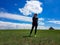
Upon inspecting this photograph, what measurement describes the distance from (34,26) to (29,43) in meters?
5.61

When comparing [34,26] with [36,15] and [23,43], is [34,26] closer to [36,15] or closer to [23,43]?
[36,15]

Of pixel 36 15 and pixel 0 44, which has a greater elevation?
pixel 36 15

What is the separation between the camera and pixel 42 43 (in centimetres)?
1922

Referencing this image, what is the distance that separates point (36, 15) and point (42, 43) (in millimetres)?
4993

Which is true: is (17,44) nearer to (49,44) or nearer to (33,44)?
(33,44)

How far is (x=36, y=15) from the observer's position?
23.5 m

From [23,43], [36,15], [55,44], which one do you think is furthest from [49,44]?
[36,15]

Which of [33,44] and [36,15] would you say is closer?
[33,44]

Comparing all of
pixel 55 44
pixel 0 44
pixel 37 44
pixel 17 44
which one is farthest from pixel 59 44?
pixel 0 44

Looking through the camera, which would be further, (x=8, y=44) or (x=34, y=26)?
(x=34, y=26)

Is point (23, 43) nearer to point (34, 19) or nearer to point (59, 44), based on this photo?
point (59, 44)

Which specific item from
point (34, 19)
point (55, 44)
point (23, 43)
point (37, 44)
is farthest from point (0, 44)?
point (34, 19)

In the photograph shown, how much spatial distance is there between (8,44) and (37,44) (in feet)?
7.92

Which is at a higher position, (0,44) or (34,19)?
(34,19)
